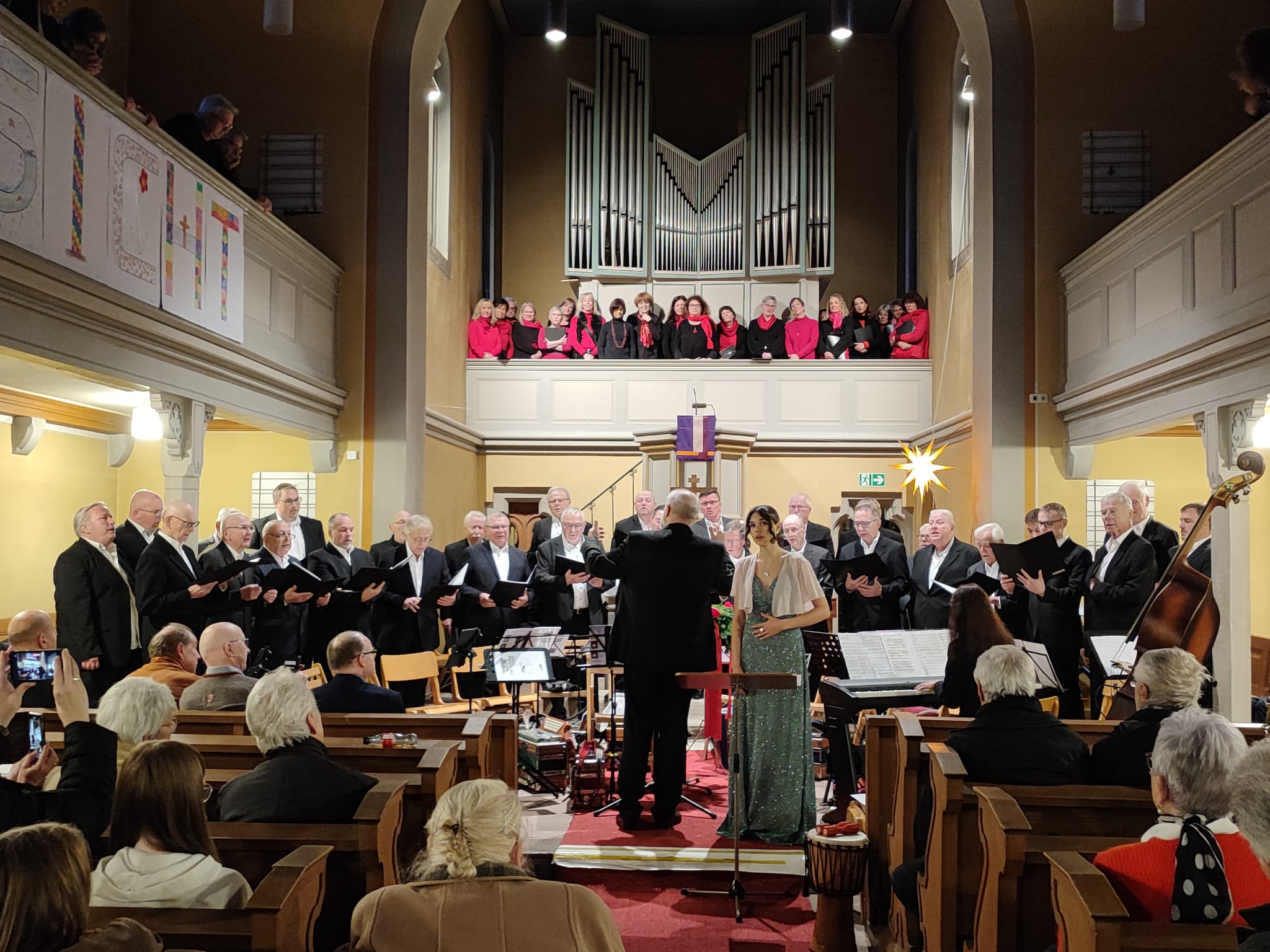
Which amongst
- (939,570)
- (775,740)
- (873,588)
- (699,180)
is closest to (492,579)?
(873,588)

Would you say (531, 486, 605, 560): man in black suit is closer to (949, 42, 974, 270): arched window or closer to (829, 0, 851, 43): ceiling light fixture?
(829, 0, 851, 43): ceiling light fixture

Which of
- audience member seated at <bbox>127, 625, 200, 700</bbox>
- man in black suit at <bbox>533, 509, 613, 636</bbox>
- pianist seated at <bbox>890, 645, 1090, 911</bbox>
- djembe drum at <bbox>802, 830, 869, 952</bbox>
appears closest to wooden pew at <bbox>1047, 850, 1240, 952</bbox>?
pianist seated at <bbox>890, 645, 1090, 911</bbox>

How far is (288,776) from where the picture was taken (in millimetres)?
3135

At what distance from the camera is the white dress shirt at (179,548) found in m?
6.25

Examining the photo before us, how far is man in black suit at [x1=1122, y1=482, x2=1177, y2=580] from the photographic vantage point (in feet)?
23.4

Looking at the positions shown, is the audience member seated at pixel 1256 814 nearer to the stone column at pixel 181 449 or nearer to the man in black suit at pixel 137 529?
the man in black suit at pixel 137 529

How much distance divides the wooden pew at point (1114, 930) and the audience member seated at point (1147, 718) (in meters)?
1.15

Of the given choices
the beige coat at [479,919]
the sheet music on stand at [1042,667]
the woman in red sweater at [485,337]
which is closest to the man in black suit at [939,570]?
the sheet music on stand at [1042,667]

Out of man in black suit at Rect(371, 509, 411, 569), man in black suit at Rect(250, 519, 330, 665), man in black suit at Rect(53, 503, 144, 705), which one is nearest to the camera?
man in black suit at Rect(53, 503, 144, 705)

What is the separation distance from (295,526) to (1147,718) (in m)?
6.31

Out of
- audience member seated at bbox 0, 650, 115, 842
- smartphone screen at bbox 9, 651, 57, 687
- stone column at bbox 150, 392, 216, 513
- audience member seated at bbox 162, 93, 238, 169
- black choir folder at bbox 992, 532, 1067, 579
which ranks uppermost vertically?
audience member seated at bbox 162, 93, 238, 169

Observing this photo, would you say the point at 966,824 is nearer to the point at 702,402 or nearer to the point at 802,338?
the point at 702,402

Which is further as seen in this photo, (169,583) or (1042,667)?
(169,583)

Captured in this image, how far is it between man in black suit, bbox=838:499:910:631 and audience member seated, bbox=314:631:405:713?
11.2ft
